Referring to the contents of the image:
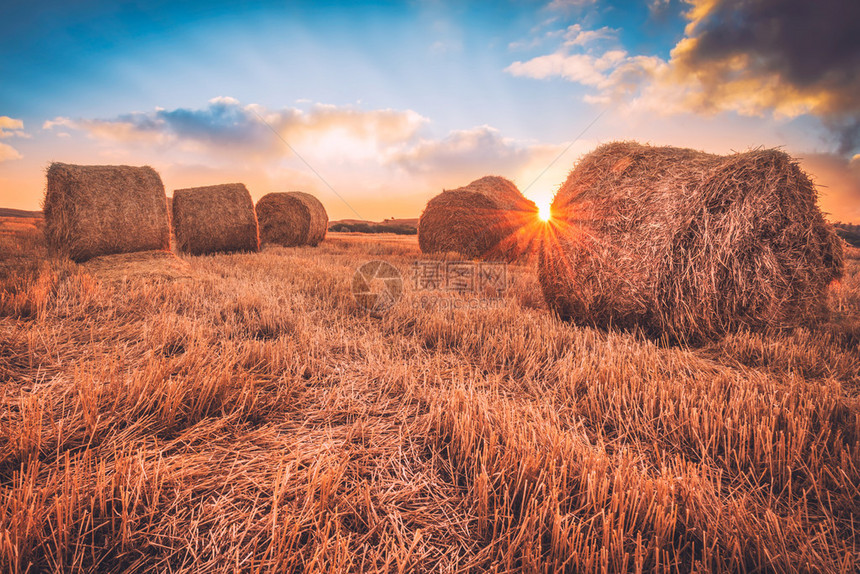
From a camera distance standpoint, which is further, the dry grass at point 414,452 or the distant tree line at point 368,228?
the distant tree line at point 368,228

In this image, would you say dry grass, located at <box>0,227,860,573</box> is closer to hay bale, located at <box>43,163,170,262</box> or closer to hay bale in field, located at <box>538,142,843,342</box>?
hay bale in field, located at <box>538,142,843,342</box>

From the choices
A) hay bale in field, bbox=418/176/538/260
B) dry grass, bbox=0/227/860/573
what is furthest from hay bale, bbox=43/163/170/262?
hay bale in field, bbox=418/176/538/260

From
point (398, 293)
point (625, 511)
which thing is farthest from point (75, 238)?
point (625, 511)

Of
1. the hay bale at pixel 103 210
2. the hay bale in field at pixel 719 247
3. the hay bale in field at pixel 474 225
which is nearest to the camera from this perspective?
the hay bale in field at pixel 719 247

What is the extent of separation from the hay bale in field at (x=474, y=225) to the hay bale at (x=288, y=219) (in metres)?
4.04

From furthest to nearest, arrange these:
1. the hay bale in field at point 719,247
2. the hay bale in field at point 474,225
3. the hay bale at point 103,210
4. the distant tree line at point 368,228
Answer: the distant tree line at point 368,228 < the hay bale in field at point 474,225 < the hay bale at point 103,210 < the hay bale in field at point 719,247

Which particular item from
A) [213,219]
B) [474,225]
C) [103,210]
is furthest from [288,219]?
[474,225]

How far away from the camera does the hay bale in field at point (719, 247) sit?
3.26 m

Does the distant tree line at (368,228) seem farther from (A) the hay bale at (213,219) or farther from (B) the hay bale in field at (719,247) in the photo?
(B) the hay bale in field at (719,247)

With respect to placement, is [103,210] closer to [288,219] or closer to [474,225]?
[288,219]

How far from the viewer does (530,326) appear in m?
3.49

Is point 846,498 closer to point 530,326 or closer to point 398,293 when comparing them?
point 530,326

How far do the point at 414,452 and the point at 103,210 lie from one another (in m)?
7.42

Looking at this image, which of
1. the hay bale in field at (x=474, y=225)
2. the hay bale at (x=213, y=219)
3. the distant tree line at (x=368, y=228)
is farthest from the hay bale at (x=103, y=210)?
the distant tree line at (x=368, y=228)
